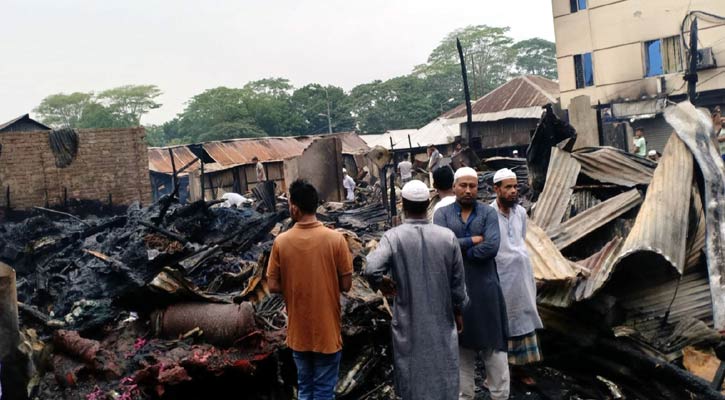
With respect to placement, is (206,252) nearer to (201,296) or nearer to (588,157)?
(201,296)

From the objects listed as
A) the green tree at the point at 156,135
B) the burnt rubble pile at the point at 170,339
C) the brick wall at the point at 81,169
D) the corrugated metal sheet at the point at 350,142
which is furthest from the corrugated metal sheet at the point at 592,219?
the green tree at the point at 156,135

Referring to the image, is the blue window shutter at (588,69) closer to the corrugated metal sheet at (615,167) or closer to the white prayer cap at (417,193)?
the corrugated metal sheet at (615,167)

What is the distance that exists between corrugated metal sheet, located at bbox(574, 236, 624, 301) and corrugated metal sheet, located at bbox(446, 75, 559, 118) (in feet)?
63.2

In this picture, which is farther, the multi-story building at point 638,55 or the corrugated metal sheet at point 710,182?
the multi-story building at point 638,55

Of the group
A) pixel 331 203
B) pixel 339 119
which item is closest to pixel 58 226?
pixel 331 203

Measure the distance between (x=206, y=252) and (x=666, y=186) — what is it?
17.8 ft

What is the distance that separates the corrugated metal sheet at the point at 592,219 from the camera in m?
5.86

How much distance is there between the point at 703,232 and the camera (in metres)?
5.24

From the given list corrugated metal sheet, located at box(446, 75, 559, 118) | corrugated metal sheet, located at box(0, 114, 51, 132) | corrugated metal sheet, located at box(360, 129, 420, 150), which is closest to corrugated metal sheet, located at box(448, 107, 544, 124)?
corrugated metal sheet, located at box(446, 75, 559, 118)

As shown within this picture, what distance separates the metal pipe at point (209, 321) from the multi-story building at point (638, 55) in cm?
1918

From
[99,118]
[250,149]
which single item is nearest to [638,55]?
[250,149]

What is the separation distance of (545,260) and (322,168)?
34.5 ft

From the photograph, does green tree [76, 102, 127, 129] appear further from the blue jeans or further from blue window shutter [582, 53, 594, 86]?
the blue jeans

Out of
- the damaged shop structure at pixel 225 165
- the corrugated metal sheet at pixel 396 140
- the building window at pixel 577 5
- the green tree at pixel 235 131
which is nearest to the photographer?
the damaged shop structure at pixel 225 165
